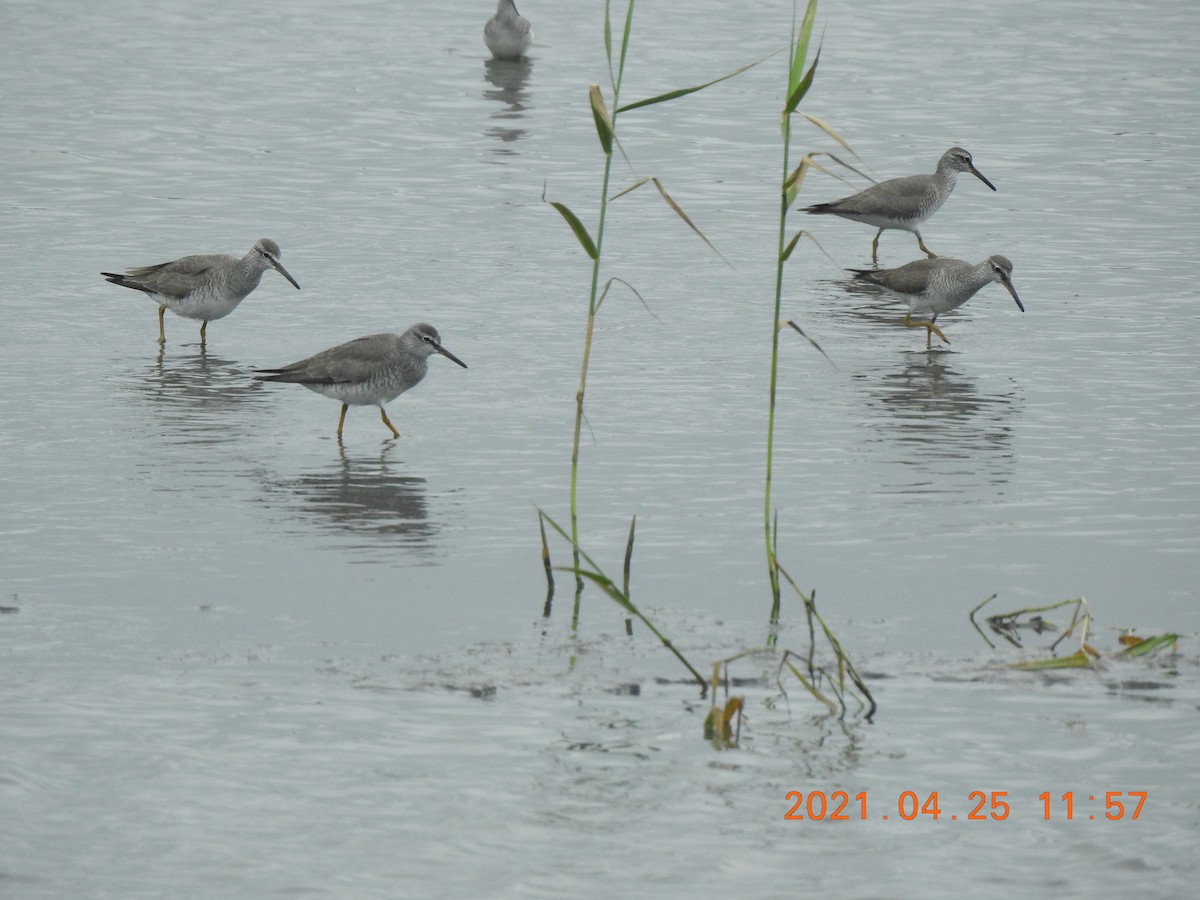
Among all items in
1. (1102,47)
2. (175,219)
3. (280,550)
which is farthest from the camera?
(1102,47)

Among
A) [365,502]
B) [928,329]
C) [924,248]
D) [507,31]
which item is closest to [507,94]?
[507,31]

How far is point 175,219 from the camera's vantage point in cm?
1945

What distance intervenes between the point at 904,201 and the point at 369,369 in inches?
306

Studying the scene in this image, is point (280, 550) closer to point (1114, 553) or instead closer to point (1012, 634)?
point (1012, 634)

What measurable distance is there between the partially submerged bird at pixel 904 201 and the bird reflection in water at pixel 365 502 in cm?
810

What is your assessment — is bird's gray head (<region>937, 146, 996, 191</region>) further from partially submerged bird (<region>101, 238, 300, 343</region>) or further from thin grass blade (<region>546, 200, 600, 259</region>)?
thin grass blade (<region>546, 200, 600, 259</region>)

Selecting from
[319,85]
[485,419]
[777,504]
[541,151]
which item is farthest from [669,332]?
[319,85]

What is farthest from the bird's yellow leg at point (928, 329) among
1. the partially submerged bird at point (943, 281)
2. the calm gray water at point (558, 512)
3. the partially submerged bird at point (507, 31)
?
the partially submerged bird at point (507, 31)

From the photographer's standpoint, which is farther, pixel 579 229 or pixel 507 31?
pixel 507 31

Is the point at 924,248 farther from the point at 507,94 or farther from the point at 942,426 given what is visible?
the point at 507,94

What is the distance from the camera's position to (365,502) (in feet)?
37.4

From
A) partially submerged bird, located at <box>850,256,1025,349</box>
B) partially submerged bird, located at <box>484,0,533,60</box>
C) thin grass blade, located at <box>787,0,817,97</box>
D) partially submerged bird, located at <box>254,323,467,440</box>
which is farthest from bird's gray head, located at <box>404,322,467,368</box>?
partially submerged bird, located at <box>484,0,533,60</box>

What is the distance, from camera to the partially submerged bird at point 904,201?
18703 mm

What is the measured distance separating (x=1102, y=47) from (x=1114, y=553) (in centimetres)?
2199
